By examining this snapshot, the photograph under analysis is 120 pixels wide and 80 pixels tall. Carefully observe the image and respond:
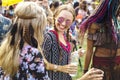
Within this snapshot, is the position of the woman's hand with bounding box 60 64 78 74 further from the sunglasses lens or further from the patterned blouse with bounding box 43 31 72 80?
the sunglasses lens

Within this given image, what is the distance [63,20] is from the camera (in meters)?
4.68

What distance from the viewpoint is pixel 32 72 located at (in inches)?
138

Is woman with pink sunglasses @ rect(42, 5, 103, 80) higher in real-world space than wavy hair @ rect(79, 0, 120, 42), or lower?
lower

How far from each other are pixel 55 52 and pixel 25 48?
1.06m

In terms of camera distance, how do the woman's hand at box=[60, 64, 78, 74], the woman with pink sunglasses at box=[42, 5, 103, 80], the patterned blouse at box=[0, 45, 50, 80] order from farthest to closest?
the woman with pink sunglasses at box=[42, 5, 103, 80] < the woman's hand at box=[60, 64, 78, 74] < the patterned blouse at box=[0, 45, 50, 80]

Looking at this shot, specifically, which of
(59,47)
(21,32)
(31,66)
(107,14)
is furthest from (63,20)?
(31,66)

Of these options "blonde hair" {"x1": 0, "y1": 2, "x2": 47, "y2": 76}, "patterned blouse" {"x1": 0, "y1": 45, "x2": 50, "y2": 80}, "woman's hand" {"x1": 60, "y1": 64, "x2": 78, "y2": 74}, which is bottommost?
"woman's hand" {"x1": 60, "y1": 64, "x2": 78, "y2": 74}

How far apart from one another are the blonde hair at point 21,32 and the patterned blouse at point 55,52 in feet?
2.86

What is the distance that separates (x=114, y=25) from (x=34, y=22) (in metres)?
1.61

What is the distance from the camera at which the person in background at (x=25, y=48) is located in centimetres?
349

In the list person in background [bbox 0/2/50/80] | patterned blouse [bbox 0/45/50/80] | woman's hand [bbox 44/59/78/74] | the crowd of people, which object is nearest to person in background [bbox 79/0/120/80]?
the crowd of people

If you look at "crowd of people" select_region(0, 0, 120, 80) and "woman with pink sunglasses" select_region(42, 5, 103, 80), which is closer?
"crowd of people" select_region(0, 0, 120, 80)

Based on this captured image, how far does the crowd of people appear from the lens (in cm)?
351

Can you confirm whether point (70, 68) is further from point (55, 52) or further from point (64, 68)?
point (55, 52)
